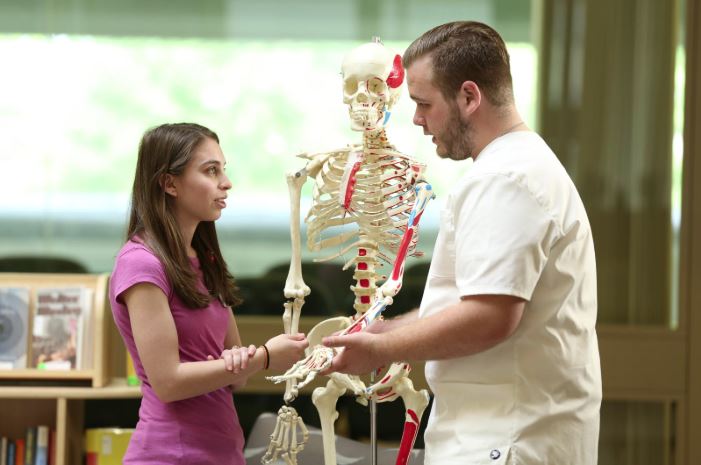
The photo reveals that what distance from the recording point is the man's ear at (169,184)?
2166mm

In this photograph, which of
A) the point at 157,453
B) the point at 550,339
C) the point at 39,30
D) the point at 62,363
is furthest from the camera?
the point at 39,30

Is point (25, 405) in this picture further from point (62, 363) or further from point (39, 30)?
point (39, 30)

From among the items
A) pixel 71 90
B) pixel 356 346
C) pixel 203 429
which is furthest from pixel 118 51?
pixel 356 346

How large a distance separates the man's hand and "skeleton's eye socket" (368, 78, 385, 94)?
0.89m

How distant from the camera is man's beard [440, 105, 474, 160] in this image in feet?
6.05

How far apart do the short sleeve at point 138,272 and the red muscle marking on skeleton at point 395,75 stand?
2.68 ft

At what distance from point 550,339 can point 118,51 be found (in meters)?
2.88

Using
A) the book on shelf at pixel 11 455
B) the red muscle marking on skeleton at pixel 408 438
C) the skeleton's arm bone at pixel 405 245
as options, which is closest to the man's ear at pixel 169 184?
the skeleton's arm bone at pixel 405 245

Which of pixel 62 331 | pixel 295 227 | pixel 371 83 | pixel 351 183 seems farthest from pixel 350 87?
pixel 62 331

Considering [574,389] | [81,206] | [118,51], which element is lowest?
[574,389]

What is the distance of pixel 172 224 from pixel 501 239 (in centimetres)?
79

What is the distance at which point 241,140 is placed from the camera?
4.13m

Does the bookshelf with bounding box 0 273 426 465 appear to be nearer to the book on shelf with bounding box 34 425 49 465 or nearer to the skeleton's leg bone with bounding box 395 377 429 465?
the book on shelf with bounding box 34 425 49 465

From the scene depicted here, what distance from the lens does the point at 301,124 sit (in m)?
4.15
